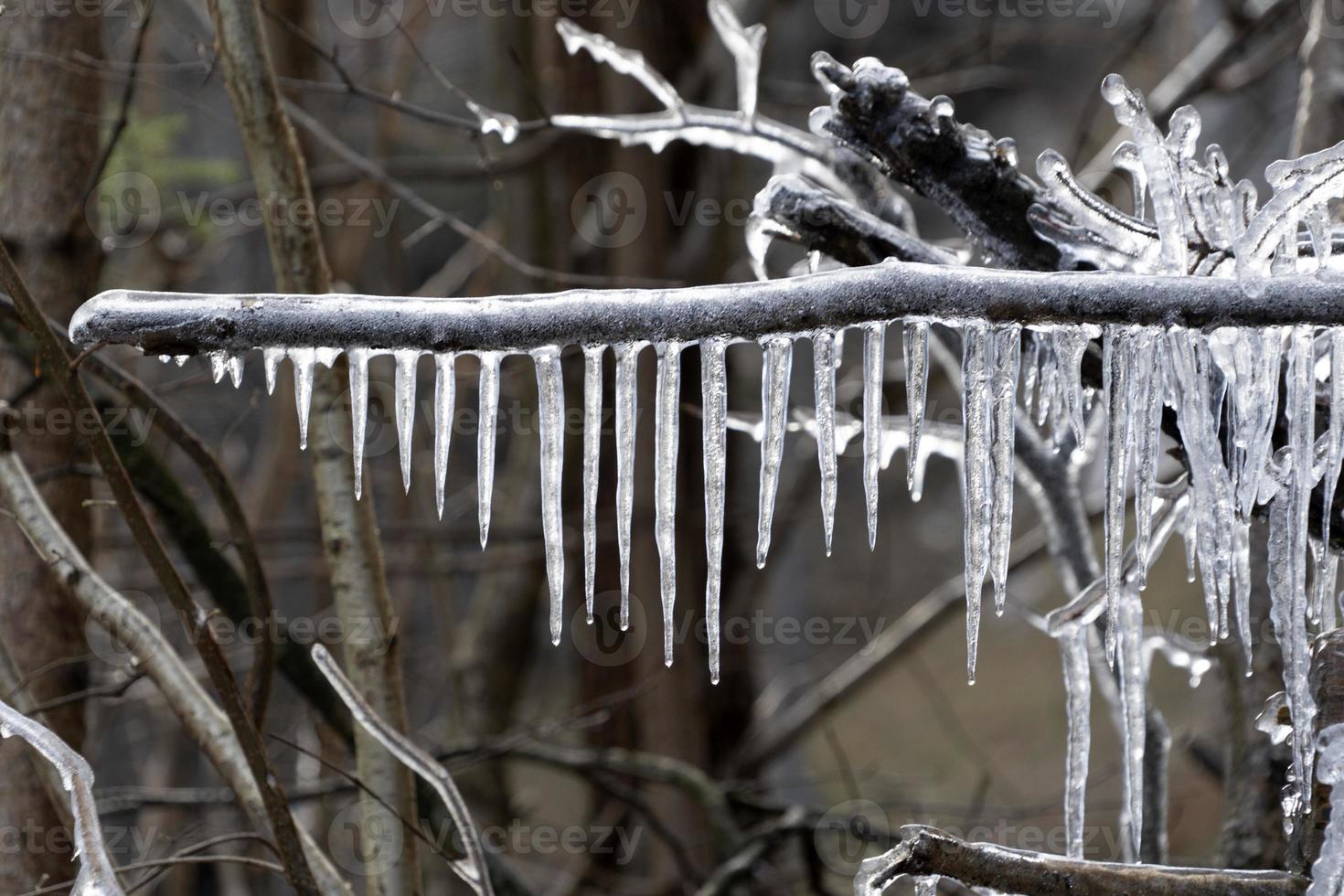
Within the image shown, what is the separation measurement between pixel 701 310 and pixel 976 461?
1.26 ft

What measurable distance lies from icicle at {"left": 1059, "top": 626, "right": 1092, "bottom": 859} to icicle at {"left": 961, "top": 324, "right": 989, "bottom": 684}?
0.41 meters

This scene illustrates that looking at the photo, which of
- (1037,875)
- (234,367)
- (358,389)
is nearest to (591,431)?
(358,389)

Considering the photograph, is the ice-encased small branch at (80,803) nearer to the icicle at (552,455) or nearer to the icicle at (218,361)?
the icicle at (218,361)

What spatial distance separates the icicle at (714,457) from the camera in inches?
50.6

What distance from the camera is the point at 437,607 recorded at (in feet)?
18.3

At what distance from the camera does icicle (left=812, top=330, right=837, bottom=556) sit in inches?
51.4

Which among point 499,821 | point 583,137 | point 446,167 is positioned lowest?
point 499,821

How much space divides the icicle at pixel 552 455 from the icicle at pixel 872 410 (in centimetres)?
35

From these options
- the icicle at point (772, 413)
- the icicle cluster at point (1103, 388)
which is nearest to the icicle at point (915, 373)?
the icicle cluster at point (1103, 388)

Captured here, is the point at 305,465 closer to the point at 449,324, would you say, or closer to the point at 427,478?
the point at 427,478

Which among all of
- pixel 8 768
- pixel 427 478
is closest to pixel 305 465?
pixel 427 478

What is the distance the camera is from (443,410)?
1385 mm

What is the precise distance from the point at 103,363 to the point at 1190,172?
1.73 metres

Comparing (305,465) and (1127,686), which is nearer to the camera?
(1127,686)
